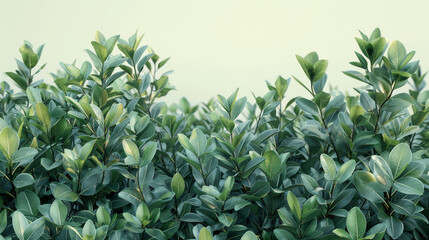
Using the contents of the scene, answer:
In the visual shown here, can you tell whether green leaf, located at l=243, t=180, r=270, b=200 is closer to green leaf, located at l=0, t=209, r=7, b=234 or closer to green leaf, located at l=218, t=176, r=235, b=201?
green leaf, located at l=218, t=176, r=235, b=201

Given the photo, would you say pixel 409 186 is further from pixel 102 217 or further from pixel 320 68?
pixel 102 217

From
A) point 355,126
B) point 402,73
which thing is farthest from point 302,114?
point 402,73

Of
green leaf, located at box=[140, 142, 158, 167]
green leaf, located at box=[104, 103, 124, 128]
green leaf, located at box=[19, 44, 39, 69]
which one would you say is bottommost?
green leaf, located at box=[140, 142, 158, 167]

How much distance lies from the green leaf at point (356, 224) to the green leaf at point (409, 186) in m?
0.09

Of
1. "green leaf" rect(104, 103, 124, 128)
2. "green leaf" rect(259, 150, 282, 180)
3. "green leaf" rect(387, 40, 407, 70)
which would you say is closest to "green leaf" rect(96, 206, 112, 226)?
"green leaf" rect(104, 103, 124, 128)

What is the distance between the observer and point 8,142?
0.93m

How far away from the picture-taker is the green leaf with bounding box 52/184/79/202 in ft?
3.09

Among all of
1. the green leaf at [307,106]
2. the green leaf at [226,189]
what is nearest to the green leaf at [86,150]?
the green leaf at [226,189]

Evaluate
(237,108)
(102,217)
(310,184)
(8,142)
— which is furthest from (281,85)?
(8,142)

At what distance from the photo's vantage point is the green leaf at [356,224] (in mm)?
864

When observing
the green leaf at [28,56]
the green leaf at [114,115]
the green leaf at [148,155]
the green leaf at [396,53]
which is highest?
the green leaf at [396,53]

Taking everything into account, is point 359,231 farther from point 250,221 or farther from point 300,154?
point 300,154

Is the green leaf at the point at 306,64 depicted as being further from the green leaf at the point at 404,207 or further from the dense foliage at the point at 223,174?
the green leaf at the point at 404,207

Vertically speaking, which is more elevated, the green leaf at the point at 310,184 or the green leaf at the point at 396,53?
the green leaf at the point at 396,53
